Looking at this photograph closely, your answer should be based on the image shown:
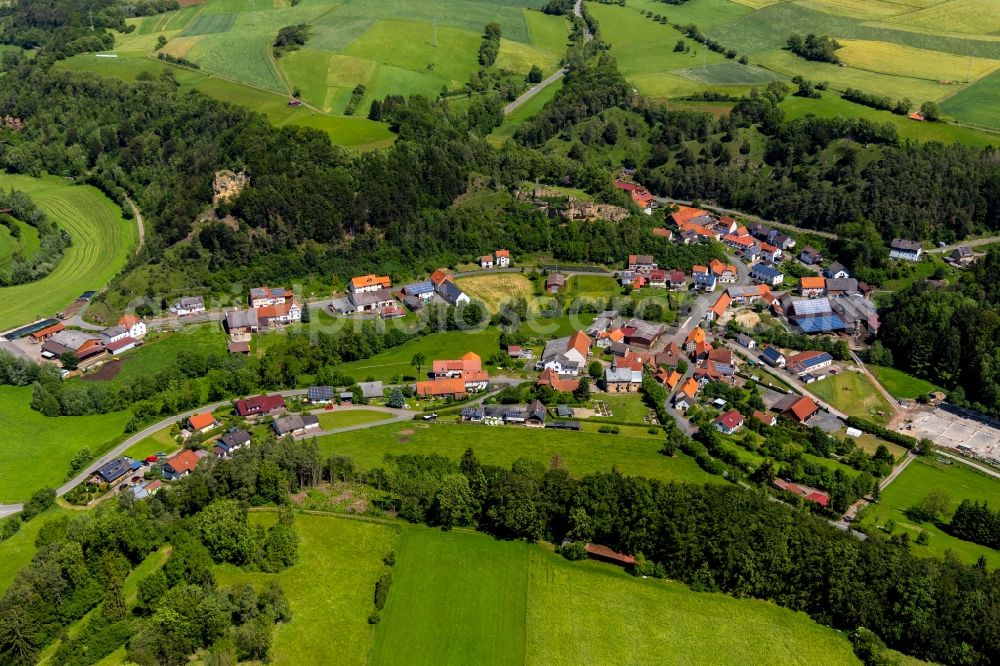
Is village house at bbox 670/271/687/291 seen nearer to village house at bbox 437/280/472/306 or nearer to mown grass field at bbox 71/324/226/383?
village house at bbox 437/280/472/306

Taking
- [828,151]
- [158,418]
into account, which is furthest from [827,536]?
[828,151]

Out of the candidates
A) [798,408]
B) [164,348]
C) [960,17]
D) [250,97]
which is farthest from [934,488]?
[960,17]

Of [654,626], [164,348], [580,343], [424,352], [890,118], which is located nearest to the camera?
[654,626]

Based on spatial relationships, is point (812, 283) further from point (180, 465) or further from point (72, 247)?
point (72, 247)

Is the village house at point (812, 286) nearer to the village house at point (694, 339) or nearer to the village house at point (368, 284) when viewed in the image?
the village house at point (694, 339)

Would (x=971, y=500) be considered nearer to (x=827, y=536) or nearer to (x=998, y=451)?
(x=998, y=451)
